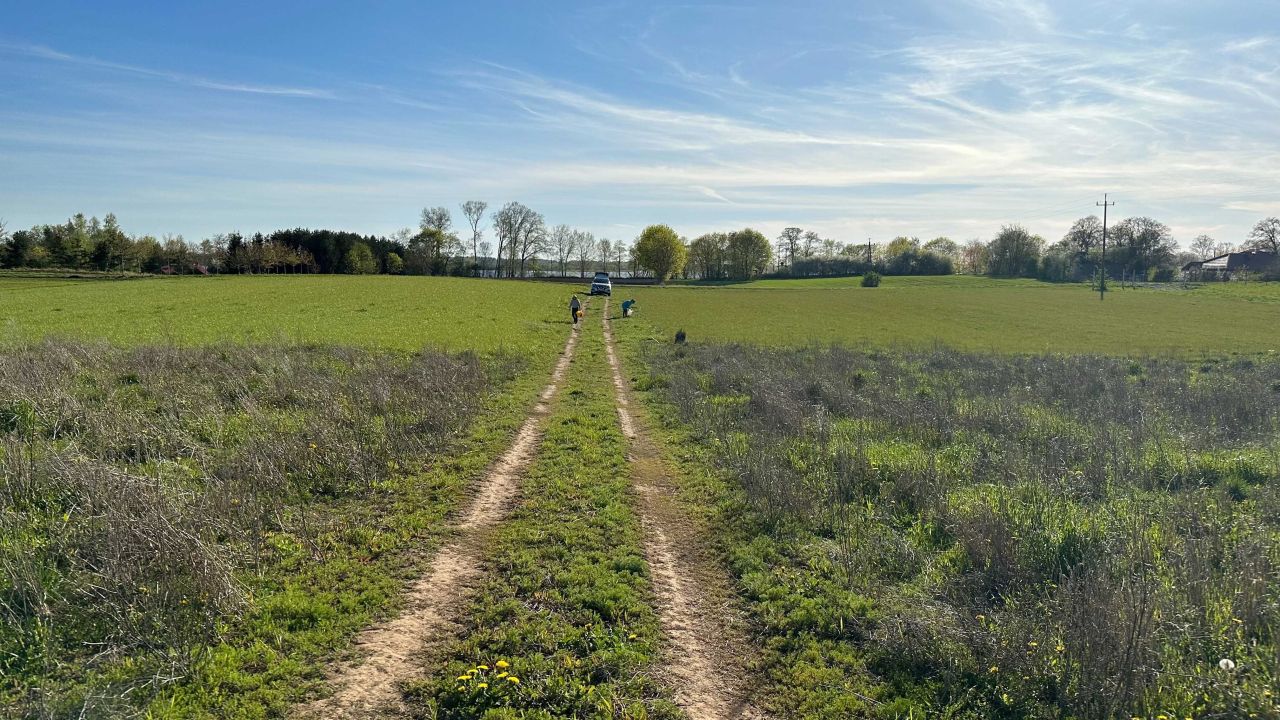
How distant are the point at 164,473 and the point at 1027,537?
1079 centimetres

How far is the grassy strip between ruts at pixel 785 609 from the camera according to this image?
4988 millimetres

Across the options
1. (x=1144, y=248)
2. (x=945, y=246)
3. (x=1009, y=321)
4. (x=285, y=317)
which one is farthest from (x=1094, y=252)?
(x=285, y=317)

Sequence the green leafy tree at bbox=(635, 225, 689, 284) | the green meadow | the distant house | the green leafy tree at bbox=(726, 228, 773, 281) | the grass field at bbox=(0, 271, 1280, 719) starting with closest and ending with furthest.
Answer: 1. the grass field at bbox=(0, 271, 1280, 719)
2. the green meadow
3. the distant house
4. the green leafy tree at bbox=(635, 225, 689, 284)
5. the green leafy tree at bbox=(726, 228, 773, 281)

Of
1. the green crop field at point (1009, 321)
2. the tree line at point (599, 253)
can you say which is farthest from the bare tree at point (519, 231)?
the green crop field at point (1009, 321)

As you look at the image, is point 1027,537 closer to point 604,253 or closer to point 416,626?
point 416,626

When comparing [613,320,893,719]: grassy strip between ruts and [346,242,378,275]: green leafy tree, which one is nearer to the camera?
[613,320,893,719]: grassy strip between ruts

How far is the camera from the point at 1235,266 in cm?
11444

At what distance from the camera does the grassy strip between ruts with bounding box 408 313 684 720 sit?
189 inches

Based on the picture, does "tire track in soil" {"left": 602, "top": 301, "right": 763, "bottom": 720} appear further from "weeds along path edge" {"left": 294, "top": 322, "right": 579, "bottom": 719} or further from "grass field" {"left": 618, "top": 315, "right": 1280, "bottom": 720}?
"weeds along path edge" {"left": 294, "top": 322, "right": 579, "bottom": 719}

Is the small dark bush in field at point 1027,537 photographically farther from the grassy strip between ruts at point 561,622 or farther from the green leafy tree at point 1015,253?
the green leafy tree at point 1015,253

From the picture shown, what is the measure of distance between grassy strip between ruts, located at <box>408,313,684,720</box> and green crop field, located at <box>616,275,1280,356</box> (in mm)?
22378

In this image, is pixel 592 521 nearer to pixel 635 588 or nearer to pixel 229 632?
pixel 635 588

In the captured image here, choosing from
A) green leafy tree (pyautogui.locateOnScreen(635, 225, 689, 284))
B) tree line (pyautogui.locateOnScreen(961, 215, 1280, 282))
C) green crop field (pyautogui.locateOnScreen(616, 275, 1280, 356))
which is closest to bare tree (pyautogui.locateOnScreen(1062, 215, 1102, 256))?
tree line (pyautogui.locateOnScreen(961, 215, 1280, 282))

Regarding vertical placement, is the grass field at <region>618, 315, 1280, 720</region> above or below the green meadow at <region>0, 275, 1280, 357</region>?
below
